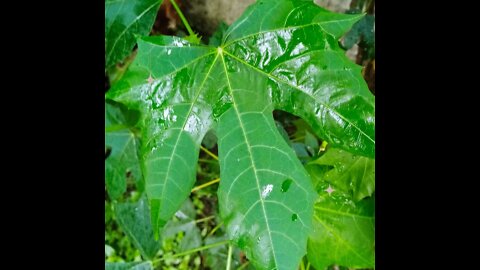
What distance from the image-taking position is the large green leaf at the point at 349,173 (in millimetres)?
765

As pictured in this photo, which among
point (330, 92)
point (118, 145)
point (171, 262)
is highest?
point (330, 92)

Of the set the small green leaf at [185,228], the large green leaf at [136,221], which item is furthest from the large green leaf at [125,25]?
the small green leaf at [185,228]

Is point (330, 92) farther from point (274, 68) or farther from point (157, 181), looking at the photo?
point (157, 181)

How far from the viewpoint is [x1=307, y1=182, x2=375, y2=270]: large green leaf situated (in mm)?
776

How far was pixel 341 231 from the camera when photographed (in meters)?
0.79

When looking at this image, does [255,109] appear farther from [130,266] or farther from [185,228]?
[185,228]

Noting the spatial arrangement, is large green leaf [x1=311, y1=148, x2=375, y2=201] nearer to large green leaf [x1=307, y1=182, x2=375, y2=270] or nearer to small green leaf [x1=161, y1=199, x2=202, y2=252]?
large green leaf [x1=307, y1=182, x2=375, y2=270]

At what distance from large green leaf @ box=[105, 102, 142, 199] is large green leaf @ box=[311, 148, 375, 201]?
0.44 meters

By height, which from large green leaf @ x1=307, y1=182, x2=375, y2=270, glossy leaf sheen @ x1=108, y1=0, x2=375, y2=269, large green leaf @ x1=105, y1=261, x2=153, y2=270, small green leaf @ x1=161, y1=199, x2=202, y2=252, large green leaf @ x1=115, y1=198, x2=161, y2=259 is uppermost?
glossy leaf sheen @ x1=108, y1=0, x2=375, y2=269

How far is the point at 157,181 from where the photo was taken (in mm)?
645

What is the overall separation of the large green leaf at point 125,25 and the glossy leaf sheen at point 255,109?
0.15 m

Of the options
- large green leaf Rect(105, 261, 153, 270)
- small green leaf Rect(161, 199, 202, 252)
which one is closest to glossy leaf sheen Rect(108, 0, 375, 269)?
large green leaf Rect(105, 261, 153, 270)
